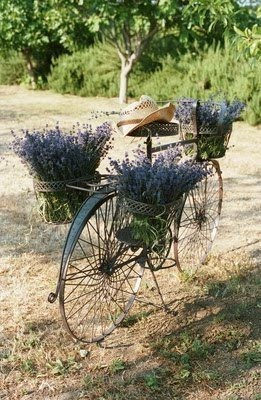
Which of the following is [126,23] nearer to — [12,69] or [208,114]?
[12,69]

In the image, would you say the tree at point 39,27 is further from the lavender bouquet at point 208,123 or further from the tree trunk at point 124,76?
the lavender bouquet at point 208,123

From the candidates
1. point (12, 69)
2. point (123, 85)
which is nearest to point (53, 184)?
point (123, 85)

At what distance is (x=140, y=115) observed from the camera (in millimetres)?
2891

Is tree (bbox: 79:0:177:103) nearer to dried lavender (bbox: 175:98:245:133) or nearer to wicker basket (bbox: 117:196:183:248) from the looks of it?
dried lavender (bbox: 175:98:245:133)

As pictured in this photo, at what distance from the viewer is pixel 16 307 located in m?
3.46

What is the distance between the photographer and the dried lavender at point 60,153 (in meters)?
2.72

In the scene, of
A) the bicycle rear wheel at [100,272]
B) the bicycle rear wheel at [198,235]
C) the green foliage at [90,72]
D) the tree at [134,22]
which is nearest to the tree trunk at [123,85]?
the tree at [134,22]

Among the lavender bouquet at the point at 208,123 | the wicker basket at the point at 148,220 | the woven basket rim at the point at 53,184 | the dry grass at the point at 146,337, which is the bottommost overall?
the dry grass at the point at 146,337

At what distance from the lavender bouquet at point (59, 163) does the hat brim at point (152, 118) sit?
12 centimetres

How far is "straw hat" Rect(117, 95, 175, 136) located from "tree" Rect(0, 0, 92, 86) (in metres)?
9.66

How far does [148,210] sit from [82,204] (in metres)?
0.36

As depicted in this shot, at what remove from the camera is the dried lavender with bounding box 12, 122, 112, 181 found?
2723 millimetres

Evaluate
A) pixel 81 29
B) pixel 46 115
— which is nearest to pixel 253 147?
pixel 46 115

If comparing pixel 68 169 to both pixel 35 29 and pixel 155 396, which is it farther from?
pixel 35 29
